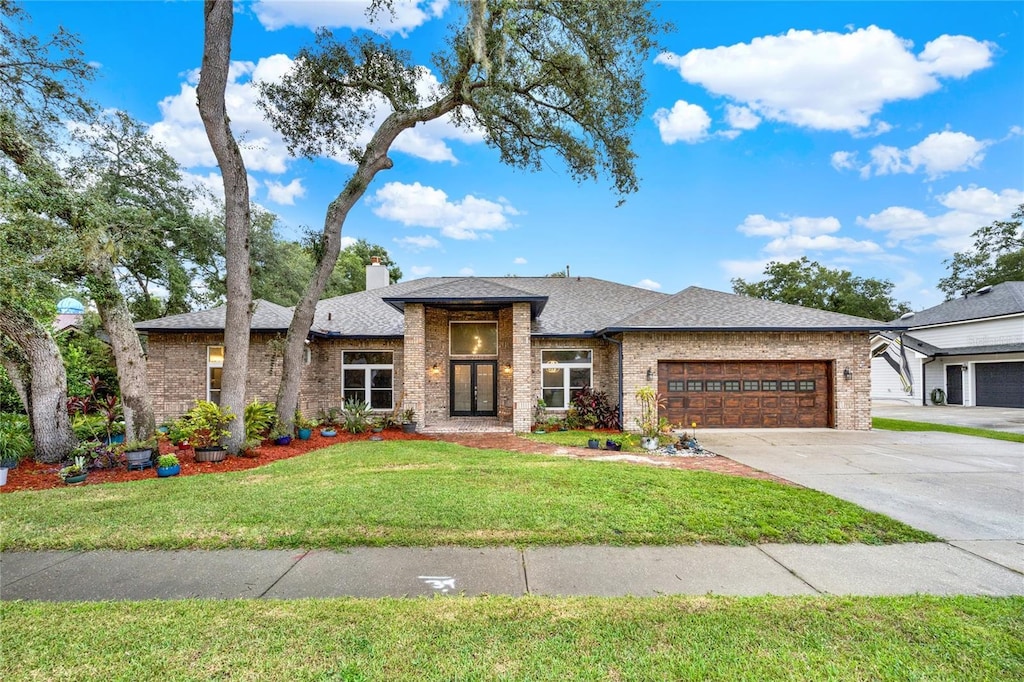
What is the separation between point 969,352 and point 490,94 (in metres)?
24.6

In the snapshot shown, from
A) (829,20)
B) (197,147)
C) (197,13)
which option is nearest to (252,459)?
(197,13)

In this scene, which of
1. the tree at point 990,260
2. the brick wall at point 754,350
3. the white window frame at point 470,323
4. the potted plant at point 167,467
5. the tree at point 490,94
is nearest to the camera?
the potted plant at point 167,467

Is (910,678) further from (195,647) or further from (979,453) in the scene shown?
(979,453)

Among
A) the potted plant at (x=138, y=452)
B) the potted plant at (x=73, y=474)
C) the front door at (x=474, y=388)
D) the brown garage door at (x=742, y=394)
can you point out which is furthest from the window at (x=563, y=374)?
the potted plant at (x=73, y=474)

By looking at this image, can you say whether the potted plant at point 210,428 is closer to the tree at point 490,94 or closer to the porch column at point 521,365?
the tree at point 490,94

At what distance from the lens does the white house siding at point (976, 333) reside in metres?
18.5

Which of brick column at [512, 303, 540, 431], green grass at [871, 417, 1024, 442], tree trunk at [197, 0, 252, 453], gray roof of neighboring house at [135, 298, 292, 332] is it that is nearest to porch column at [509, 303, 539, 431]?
brick column at [512, 303, 540, 431]

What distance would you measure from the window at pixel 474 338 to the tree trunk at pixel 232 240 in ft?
20.7

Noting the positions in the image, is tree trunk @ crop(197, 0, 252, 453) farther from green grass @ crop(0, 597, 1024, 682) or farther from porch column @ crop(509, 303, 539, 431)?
porch column @ crop(509, 303, 539, 431)

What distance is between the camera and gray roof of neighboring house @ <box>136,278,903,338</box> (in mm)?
11586

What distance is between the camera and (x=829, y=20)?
10242 millimetres

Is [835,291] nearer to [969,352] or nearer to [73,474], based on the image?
[969,352]

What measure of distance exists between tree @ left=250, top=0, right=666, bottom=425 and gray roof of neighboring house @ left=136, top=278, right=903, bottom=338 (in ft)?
9.85

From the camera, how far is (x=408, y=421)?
37.7 feet
